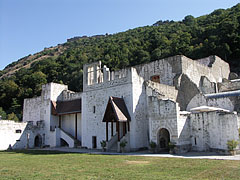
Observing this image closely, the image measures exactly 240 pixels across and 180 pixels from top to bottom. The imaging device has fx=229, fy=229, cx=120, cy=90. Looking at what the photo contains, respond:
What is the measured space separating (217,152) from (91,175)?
42.3 feet

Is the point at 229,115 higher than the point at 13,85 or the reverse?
the reverse

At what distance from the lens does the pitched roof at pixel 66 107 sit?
3331cm

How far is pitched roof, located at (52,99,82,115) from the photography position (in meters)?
33.3

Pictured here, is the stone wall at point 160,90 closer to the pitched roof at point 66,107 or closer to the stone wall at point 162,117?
the stone wall at point 162,117

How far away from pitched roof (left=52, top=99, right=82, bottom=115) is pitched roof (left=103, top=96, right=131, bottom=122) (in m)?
9.41

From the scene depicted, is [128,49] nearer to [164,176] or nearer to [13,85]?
[13,85]

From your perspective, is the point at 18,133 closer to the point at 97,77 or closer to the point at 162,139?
the point at 97,77

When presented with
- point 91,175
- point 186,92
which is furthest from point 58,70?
point 91,175

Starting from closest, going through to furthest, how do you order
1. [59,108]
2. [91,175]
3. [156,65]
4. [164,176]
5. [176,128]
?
[164,176] → [91,175] → [176,128] → [156,65] → [59,108]

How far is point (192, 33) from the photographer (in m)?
65.3

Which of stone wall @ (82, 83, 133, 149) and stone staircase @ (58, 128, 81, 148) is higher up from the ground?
stone wall @ (82, 83, 133, 149)

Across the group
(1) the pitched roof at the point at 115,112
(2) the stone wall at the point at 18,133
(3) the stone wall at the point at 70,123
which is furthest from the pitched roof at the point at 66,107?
(1) the pitched roof at the point at 115,112

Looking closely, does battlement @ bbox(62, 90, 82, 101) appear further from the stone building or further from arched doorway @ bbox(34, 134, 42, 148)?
arched doorway @ bbox(34, 134, 42, 148)

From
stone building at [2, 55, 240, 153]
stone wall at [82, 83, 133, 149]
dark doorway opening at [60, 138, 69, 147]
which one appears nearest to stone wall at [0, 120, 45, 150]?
stone building at [2, 55, 240, 153]
